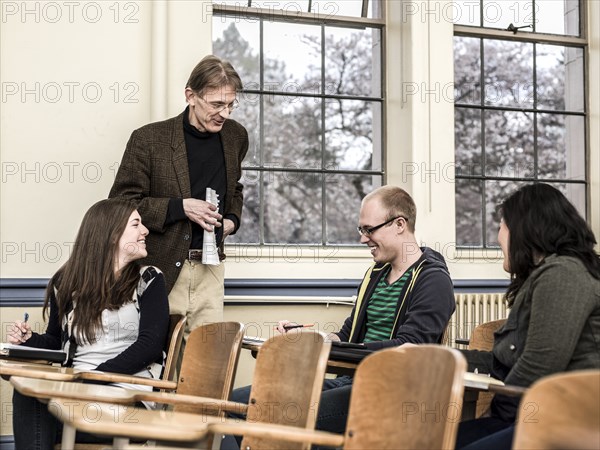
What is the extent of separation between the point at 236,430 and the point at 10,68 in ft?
9.26

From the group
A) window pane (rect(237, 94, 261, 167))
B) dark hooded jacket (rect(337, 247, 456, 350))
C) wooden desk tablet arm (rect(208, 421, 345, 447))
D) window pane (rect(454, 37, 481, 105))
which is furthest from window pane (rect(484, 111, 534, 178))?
wooden desk tablet arm (rect(208, 421, 345, 447))

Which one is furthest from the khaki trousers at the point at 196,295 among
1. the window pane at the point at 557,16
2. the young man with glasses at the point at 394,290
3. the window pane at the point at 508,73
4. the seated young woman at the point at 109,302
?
the window pane at the point at 557,16

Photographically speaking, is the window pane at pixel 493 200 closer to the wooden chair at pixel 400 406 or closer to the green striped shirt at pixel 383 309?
the green striped shirt at pixel 383 309

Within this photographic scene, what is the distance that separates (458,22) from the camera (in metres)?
5.16

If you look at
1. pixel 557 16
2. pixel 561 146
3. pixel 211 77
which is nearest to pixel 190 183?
pixel 211 77

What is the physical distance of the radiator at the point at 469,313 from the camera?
4785 millimetres

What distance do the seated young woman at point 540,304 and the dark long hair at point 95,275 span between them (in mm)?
1280

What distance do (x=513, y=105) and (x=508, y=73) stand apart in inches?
7.3

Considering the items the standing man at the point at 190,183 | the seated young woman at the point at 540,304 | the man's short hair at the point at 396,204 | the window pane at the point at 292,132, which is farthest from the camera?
the window pane at the point at 292,132

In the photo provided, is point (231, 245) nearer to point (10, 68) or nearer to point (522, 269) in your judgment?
point (10, 68)

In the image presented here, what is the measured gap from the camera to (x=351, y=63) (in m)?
5.05

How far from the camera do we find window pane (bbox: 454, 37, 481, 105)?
516cm

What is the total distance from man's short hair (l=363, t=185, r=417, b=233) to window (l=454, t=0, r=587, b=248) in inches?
69.6
